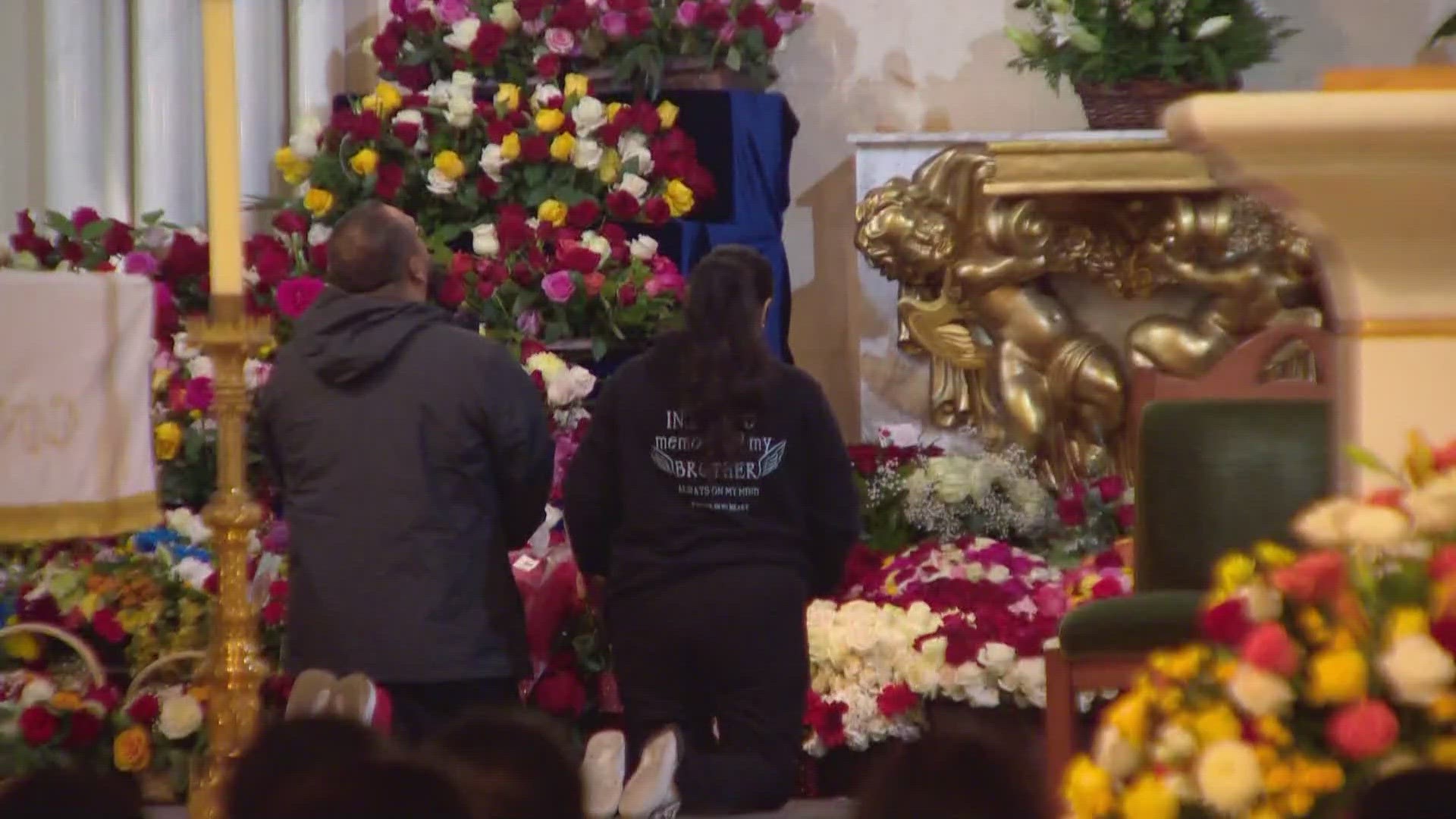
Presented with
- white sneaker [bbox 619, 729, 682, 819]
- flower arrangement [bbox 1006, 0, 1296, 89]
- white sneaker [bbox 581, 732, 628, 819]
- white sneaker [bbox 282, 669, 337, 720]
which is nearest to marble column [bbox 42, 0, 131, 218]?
flower arrangement [bbox 1006, 0, 1296, 89]

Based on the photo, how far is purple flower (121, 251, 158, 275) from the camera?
208 inches

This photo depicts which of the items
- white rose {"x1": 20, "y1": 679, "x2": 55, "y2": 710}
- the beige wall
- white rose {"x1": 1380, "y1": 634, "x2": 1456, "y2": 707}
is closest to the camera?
white rose {"x1": 1380, "y1": 634, "x2": 1456, "y2": 707}

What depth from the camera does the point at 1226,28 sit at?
19.7 feet

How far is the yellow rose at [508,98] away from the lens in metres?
5.66

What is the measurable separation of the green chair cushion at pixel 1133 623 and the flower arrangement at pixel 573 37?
9.77 feet

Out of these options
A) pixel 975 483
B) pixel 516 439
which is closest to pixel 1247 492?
pixel 516 439

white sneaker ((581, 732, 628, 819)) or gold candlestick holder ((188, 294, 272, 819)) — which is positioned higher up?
gold candlestick holder ((188, 294, 272, 819))

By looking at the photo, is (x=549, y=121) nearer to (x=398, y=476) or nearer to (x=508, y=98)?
(x=508, y=98)

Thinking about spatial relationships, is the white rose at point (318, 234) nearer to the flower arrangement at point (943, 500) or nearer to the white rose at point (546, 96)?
the white rose at point (546, 96)

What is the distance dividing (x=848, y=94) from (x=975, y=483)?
6.40 feet

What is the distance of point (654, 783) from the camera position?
358 cm

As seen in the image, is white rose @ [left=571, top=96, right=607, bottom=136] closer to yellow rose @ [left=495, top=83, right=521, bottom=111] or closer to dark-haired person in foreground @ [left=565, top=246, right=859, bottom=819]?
yellow rose @ [left=495, top=83, right=521, bottom=111]

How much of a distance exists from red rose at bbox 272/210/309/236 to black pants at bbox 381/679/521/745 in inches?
91.2

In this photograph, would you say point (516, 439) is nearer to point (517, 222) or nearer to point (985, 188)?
point (517, 222)
